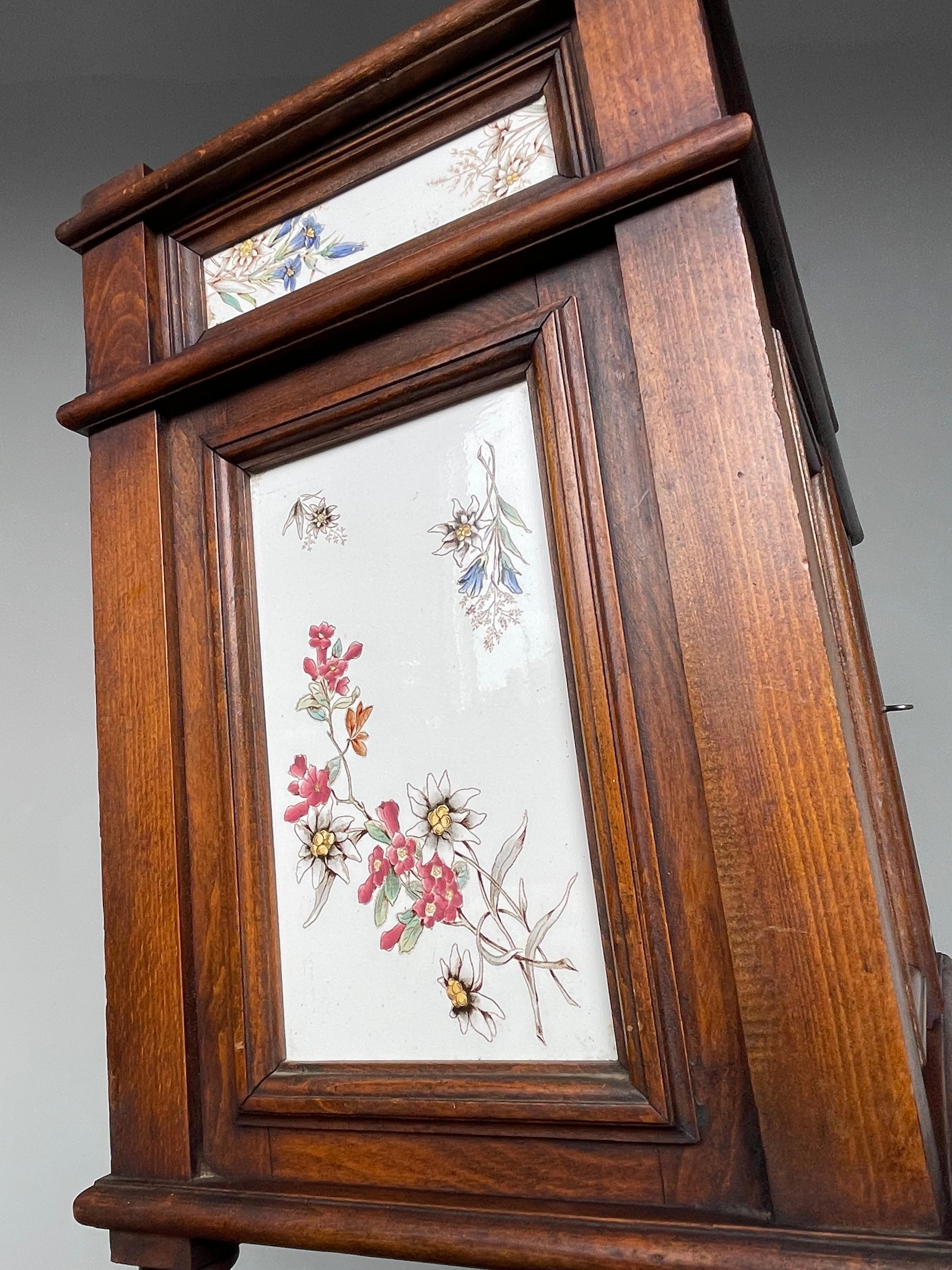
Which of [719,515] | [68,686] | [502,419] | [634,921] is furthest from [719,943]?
[68,686]

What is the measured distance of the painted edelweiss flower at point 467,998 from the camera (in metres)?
0.52

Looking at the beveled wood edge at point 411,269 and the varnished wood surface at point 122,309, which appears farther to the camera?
the varnished wood surface at point 122,309

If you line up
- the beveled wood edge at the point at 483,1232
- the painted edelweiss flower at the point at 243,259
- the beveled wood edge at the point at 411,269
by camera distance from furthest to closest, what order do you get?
the painted edelweiss flower at the point at 243,259
the beveled wood edge at the point at 411,269
the beveled wood edge at the point at 483,1232

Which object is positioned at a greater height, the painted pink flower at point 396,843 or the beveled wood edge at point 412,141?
the beveled wood edge at point 412,141

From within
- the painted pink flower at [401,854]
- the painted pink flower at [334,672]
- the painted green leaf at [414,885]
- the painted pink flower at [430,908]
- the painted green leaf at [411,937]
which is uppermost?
the painted pink flower at [334,672]

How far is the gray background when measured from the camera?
4.00 feet

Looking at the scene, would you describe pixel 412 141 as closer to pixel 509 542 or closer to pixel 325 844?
pixel 509 542

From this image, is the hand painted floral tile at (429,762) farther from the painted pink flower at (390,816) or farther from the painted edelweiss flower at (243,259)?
the painted edelweiss flower at (243,259)

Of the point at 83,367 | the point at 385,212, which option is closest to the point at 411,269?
the point at 385,212

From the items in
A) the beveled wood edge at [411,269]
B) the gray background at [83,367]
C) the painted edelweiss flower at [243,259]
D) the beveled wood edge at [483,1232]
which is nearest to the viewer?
the beveled wood edge at [483,1232]

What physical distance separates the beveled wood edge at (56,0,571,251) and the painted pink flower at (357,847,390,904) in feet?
1.48

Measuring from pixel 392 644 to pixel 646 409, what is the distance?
0.63 ft

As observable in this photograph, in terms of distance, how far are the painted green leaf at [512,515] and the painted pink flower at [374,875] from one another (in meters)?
0.20

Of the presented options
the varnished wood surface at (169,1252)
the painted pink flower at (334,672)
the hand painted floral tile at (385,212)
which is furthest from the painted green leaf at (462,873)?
the hand painted floral tile at (385,212)
